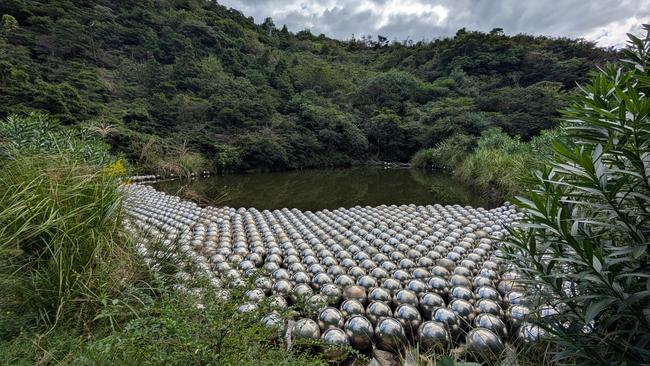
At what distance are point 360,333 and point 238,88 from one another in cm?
2098

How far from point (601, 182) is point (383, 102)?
79.9ft

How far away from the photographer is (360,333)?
2008 millimetres

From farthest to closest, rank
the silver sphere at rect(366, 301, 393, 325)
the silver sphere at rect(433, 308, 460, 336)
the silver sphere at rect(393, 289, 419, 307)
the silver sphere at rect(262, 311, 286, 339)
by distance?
the silver sphere at rect(393, 289, 419, 307), the silver sphere at rect(366, 301, 393, 325), the silver sphere at rect(433, 308, 460, 336), the silver sphere at rect(262, 311, 286, 339)

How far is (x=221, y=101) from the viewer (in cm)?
1783

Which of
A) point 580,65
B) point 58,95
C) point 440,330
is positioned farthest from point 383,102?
point 440,330

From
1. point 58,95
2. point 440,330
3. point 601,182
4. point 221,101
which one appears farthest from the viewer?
point 221,101

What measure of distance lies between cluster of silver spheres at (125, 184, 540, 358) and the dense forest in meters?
7.89

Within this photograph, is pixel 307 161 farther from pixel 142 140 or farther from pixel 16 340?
pixel 16 340

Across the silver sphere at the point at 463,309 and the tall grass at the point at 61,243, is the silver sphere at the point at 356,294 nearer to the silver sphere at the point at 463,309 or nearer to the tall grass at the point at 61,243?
the silver sphere at the point at 463,309

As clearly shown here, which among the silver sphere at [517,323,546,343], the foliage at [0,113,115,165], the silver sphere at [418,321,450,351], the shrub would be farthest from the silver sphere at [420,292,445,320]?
the shrub

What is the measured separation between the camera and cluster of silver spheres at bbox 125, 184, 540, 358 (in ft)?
6.50

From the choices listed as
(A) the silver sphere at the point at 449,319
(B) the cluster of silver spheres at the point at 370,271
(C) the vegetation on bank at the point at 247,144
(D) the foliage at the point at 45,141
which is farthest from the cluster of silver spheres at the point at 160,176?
(A) the silver sphere at the point at 449,319

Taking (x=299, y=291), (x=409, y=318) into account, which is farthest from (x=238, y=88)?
(x=409, y=318)

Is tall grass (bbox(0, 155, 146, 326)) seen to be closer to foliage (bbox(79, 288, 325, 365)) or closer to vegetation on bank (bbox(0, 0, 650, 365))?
vegetation on bank (bbox(0, 0, 650, 365))
